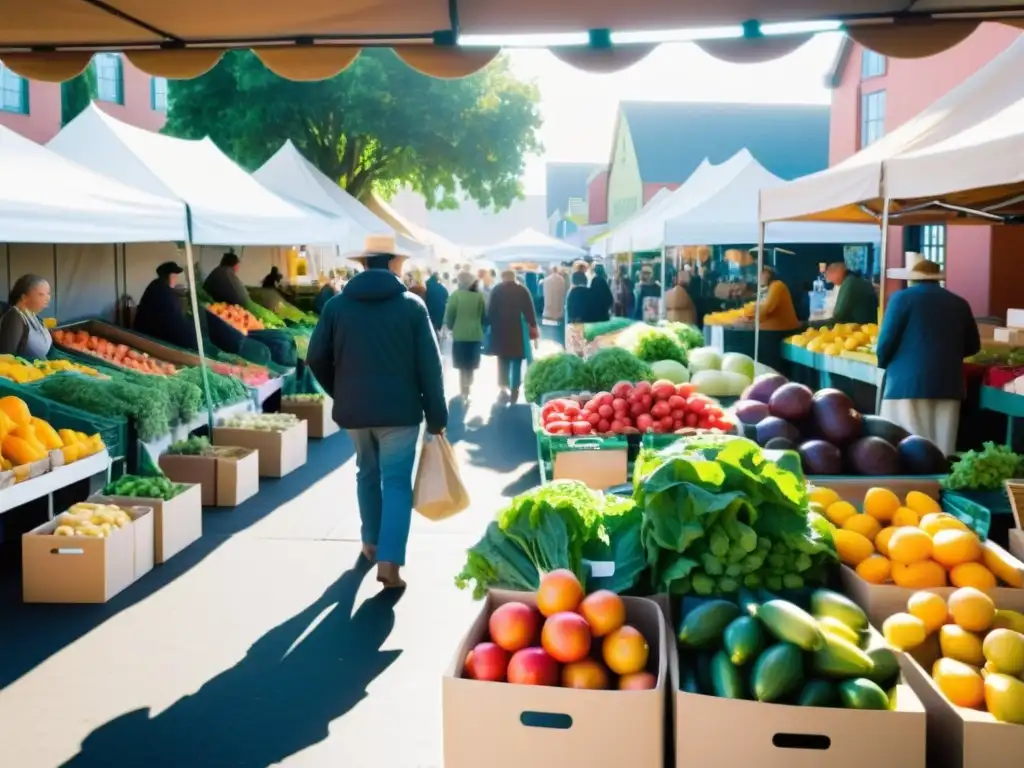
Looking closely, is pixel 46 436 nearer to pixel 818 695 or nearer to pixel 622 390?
pixel 622 390

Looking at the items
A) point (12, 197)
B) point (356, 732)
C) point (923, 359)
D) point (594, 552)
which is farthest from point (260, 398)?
point (594, 552)

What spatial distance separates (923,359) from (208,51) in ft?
17.3

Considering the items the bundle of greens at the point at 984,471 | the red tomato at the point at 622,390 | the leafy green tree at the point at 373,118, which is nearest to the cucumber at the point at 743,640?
the bundle of greens at the point at 984,471

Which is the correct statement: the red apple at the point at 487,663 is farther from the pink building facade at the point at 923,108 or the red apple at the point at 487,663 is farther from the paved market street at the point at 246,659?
the pink building facade at the point at 923,108

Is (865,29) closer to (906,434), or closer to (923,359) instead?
(906,434)

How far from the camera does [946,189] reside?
681cm

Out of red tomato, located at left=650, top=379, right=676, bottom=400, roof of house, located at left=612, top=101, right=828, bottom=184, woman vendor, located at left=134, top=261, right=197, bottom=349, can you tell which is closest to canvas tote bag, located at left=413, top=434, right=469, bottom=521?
red tomato, located at left=650, top=379, right=676, bottom=400

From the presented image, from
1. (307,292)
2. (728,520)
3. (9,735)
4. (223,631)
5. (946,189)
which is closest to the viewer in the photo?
(728,520)

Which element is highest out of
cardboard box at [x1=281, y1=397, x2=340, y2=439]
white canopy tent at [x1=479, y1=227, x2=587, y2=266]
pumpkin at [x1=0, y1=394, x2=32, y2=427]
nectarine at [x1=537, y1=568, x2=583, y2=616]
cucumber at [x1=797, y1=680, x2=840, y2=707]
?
white canopy tent at [x1=479, y1=227, x2=587, y2=266]

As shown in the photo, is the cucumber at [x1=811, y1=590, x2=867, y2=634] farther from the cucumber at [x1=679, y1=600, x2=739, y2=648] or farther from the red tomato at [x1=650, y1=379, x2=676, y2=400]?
the red tomato at [x1=650, y1=379, x2=676, y2=400]

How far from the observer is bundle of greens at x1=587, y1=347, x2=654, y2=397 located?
8.34m

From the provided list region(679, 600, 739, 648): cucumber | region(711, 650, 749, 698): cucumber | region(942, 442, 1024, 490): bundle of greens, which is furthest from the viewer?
region(942, 442, 1024, 490): bundle of greens

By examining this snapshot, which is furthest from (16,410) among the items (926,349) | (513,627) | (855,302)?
(855,302)

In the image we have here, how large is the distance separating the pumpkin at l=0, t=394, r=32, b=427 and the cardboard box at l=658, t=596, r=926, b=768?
5.13m
